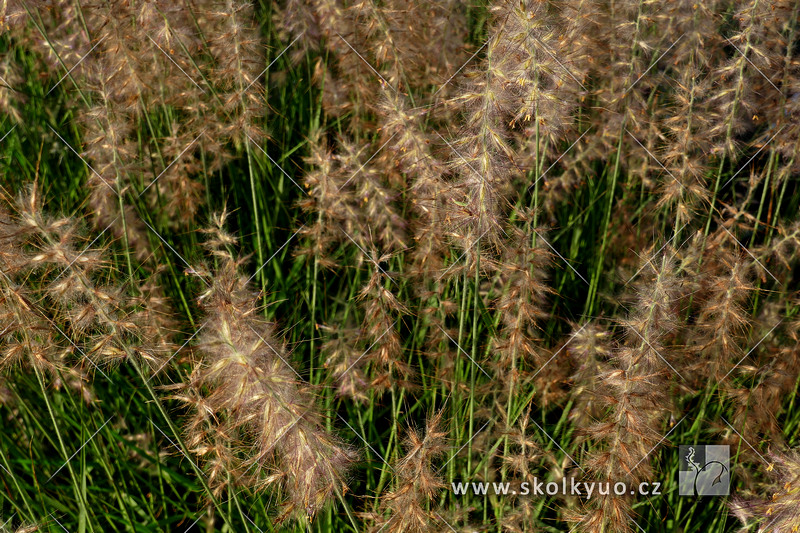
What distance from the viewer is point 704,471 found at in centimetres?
240

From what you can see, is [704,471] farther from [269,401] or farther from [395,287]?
[269,401]

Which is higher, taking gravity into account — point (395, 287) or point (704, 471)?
point (395, 287)

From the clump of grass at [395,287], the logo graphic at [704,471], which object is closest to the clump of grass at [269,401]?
the clump of grass at [395,287]

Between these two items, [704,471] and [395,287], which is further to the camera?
[395,287]

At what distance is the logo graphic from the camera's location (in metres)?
2.36

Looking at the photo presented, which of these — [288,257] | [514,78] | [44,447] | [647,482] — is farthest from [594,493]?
[44,447]

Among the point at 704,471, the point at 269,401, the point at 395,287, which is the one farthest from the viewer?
the point at 395,287

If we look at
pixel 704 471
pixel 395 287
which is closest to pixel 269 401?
pixel 395 287

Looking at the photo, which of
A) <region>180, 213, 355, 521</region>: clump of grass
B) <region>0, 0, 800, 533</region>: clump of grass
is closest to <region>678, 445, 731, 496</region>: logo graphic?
<region>0, 0, 800, 533</region>: clump of grass

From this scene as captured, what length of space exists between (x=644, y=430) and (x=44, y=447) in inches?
90.0

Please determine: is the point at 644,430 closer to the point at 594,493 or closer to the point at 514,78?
the point at 594,493

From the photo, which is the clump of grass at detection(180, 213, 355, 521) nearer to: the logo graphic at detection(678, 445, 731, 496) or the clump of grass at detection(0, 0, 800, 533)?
the clump of grass at detection(0, 0, 800, 533)

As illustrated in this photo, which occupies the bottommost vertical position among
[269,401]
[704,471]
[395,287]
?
[704,471]

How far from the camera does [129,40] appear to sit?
2.90 metres
